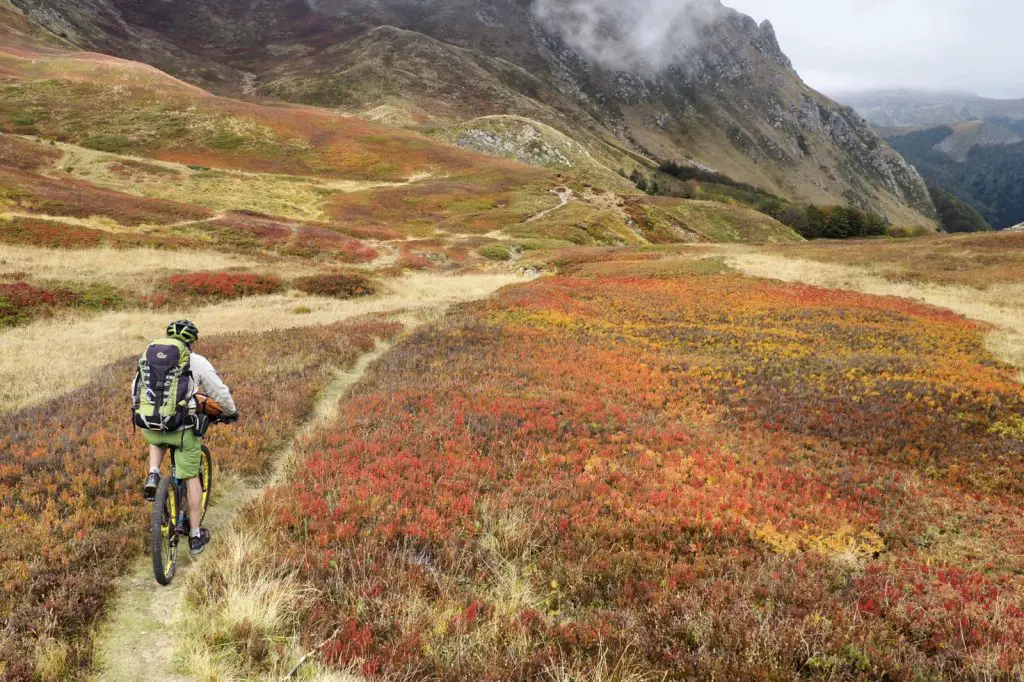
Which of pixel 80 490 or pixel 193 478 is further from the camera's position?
pixel 80 490

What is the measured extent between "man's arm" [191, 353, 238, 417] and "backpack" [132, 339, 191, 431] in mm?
320

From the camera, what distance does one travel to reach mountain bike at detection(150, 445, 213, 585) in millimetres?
6191

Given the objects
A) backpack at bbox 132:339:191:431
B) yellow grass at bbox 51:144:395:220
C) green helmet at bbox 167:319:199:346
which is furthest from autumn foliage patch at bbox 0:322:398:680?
yellow grass at bbox 51:144:395:220

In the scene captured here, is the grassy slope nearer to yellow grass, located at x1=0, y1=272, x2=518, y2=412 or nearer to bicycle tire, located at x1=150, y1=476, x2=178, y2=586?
bicycle tire, located at x1=150, y1=476, x2=178, y2=586

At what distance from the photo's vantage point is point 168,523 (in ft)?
21.9

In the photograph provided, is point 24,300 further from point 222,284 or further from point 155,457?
point 155,457

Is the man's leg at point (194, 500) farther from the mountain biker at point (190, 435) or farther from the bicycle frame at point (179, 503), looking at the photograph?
the bicycle frame at point (179, 503)

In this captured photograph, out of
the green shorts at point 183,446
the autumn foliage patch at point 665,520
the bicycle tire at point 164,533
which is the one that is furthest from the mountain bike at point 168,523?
the autumn foliage patch at point 665,520

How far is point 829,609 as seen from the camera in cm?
586

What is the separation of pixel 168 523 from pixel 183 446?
98 centimetres

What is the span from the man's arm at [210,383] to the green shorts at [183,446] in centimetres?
50

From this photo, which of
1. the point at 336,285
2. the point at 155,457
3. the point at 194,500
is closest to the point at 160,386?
the point at 155,457

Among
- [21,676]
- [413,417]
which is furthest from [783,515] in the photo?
[21,676]

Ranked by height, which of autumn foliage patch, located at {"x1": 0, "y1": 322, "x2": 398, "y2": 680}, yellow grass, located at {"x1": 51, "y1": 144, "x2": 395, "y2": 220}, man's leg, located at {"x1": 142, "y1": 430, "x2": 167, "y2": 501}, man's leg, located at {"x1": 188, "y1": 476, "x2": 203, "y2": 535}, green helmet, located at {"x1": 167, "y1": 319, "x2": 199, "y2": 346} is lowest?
autumn foliage patch, located at {"x1": 0, "y1": 322, "x2": 398, "y2": 680}
